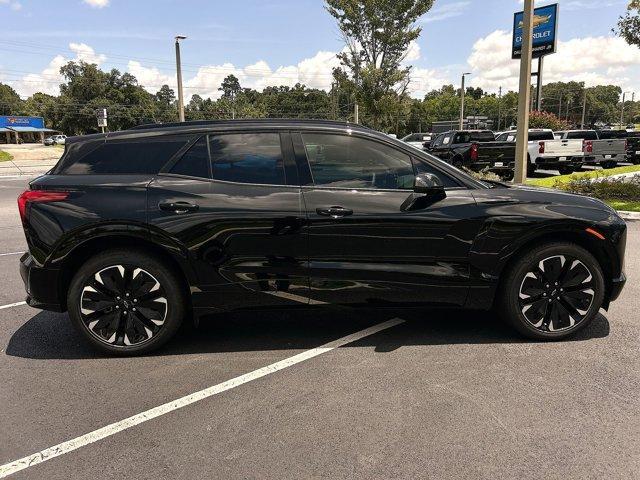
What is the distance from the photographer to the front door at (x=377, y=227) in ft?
12.3

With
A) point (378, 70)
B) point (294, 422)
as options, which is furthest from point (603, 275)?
point (378, 70)

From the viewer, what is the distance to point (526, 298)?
3947 millimetres

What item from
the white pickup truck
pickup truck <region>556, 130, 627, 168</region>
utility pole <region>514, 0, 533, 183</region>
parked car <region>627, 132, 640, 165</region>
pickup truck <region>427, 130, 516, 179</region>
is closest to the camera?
utility pole <region>514, 0, 533, 183</region>

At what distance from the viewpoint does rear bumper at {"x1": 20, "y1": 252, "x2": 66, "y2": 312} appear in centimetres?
380

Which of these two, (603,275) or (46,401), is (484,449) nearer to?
(603,275)

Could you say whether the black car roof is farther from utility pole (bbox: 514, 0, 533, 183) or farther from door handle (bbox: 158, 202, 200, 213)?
utility pole (bbox: 514, 0, 533, 183)

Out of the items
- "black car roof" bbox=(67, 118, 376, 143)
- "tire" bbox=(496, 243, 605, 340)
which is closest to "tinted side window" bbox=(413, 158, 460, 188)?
"black car roof" bbox=(67, 118, 376, 143)

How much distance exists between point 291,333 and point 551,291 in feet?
6.95

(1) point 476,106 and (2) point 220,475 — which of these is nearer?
(2) point 220,475

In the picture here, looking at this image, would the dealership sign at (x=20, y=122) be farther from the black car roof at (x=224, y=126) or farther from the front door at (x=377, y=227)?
the front door at (x=377, y=227)

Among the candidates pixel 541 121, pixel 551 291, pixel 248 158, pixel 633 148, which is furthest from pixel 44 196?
pixel 541 121

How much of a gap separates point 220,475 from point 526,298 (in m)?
2.64

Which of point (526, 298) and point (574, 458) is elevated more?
point (526, 298)

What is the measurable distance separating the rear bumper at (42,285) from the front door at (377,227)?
6.34ft
